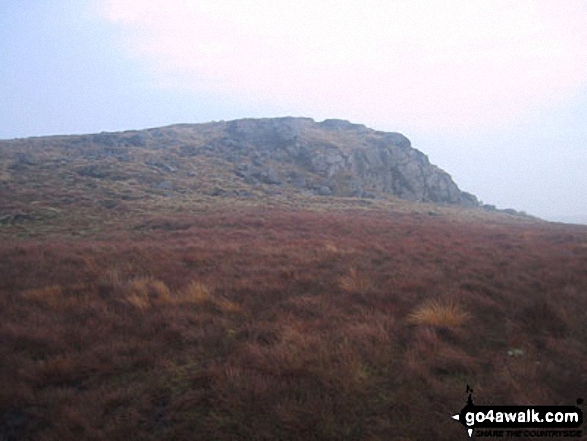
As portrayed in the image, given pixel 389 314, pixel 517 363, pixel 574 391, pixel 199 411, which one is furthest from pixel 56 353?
pixel 574 391

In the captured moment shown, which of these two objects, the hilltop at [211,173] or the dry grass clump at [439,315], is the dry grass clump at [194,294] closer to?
the dry grass clump at [439,315]

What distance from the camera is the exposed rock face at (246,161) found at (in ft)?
152

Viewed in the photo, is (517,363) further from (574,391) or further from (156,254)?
(156,254)

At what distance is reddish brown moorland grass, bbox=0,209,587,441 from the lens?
3.62m

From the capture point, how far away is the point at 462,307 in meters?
6.77

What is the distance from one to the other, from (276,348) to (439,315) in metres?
3.06

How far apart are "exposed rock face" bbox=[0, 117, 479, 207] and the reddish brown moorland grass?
35292 mm

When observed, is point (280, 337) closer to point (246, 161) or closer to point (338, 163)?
point (246, 161)

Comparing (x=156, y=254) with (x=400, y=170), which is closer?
(x=156, y=254)

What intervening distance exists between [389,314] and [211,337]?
10.7 ft

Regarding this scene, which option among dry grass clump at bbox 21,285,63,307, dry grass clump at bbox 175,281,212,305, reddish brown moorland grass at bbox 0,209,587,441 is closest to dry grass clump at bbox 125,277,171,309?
reddish brown moorland grass at bbox 0,209,587,441

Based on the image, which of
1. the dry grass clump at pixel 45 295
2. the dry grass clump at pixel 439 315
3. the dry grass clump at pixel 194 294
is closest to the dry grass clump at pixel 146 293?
the dry grass clump at pixel 194 294

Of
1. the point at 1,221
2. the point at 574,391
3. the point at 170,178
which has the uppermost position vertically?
the point at 170,178

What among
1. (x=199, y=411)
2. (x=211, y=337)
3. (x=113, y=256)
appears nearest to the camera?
(x=199, y=411)
